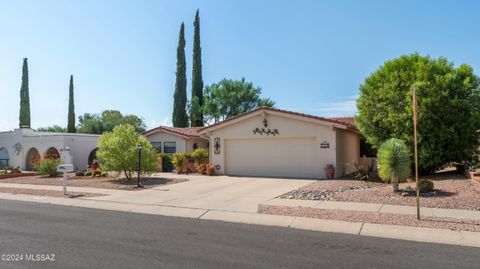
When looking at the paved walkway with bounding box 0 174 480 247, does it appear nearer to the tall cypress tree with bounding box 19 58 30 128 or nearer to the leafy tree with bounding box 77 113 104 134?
the tall cypress tree with bounding box 19 58 30 128

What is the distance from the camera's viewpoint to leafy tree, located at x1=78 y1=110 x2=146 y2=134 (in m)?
56.1

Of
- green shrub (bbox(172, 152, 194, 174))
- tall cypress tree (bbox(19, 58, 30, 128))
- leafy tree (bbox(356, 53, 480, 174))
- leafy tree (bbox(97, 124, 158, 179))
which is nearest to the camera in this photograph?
leafy tree (bbox(356, 53, 480, 174))

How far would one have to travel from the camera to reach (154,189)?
641 inches

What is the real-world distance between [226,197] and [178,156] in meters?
11.5

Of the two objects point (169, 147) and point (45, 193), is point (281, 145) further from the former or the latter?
point (45, 193)

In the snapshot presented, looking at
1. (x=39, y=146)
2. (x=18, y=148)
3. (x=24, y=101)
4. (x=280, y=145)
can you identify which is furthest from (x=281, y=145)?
(x=24, y=101)

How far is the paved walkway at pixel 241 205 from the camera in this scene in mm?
8266

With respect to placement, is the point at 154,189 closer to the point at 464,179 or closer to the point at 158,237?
the point at 158,237

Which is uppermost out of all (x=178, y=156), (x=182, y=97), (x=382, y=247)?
(x=182, y=97)

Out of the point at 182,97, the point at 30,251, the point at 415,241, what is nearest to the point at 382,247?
the point at 415,241

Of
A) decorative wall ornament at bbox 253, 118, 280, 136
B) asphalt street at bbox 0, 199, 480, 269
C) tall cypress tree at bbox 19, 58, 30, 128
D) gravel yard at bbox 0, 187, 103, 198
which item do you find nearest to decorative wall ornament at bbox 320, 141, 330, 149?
decorative wall ornament at bbox 253, 118, 280, 136

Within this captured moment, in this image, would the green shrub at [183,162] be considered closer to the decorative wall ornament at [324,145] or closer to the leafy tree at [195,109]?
the decorative wall ornament at [324,145]

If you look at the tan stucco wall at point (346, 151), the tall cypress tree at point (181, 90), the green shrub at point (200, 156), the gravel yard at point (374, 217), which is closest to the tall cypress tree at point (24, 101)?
the tall cypress tree at point (181, 90)

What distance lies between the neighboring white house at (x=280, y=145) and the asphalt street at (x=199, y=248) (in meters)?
11.4
